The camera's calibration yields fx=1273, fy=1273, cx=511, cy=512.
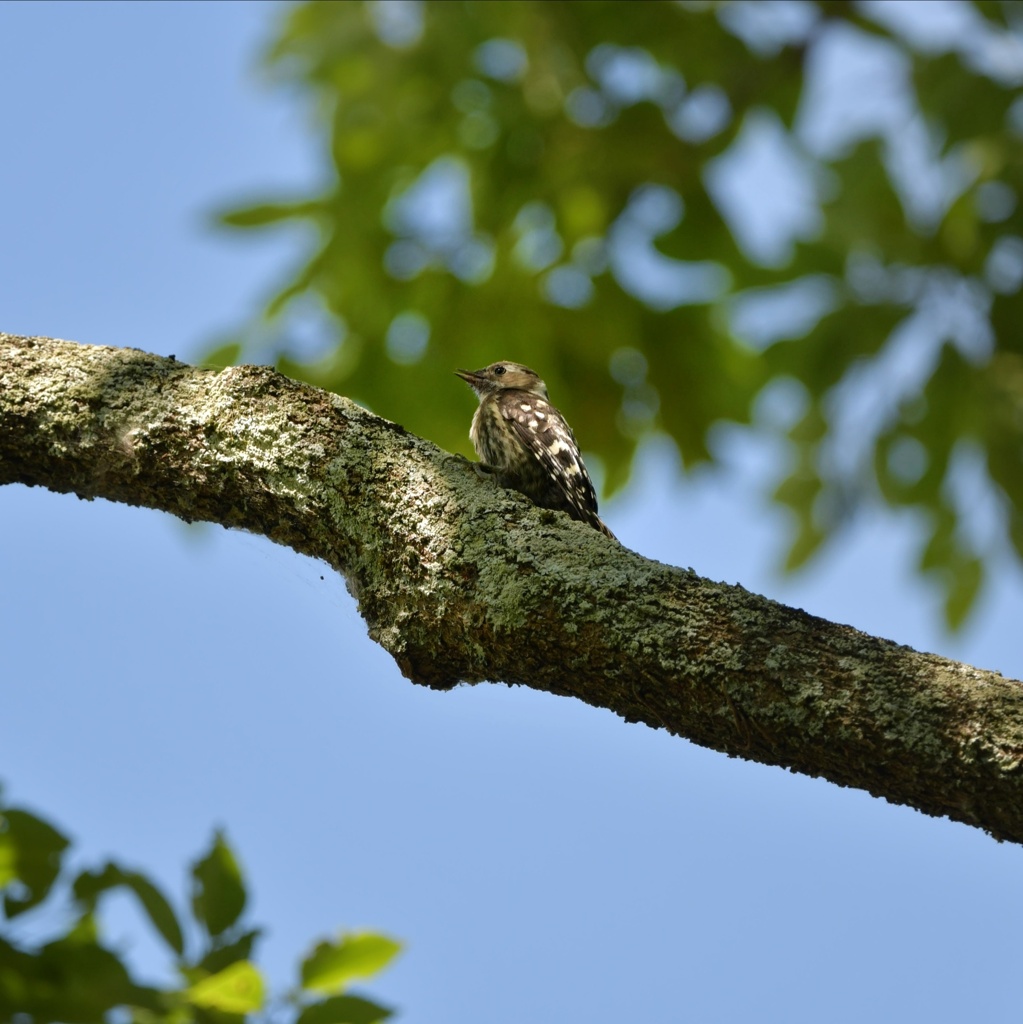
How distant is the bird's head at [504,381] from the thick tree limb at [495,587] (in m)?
2.86

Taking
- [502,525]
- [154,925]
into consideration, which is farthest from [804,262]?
[154,925]

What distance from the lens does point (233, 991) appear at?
1677 millimetres

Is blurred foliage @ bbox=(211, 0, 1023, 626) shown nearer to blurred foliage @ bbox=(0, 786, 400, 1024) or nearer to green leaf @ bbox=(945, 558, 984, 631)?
green leaf @ bbox=(945, 558, 984, 631)

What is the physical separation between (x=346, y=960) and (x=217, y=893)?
8.4 inches

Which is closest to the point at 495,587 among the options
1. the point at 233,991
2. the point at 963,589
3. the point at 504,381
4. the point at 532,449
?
the point at 233,991

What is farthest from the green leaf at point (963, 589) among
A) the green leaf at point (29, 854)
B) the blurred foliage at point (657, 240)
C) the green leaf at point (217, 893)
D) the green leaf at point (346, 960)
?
the green leaf at point (29, 854)

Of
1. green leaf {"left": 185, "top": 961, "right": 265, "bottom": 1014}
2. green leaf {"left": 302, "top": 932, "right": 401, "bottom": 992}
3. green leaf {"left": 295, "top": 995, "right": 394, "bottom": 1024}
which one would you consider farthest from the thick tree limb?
green leaf {"left": 185, "top": 961, "right": 265, "bottom": 1014}

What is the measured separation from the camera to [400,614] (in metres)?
2.74

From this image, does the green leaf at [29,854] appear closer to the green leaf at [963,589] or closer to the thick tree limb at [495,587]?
the thick tree limb at [495,587]

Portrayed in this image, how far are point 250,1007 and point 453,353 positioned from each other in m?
2.83

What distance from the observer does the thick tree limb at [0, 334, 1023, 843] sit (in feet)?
7.50

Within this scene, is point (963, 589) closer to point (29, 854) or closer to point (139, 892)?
point (139, 892)

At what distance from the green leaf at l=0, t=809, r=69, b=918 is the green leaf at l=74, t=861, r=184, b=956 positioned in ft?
0.15

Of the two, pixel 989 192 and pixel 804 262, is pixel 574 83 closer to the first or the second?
pixel 804 262
